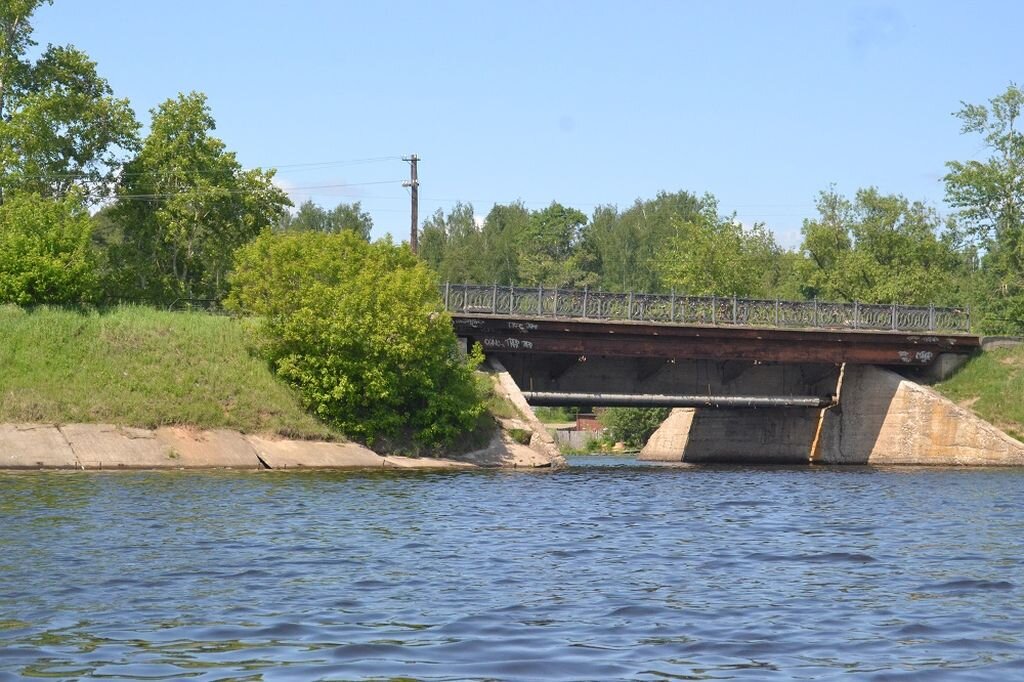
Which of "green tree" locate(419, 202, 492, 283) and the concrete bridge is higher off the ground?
"green tree" locate(419, 202, 492, 283)

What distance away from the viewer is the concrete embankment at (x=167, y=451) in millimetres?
38281

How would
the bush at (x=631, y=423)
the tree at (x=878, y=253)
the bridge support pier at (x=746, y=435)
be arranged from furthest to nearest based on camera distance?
1. the bush at (x=631, y=423)
2. the tree at (x=878, y=253)
3. the bridge support pier at (x=746, y=435)

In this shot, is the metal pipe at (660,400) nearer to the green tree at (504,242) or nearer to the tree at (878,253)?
the tree at (878,253)

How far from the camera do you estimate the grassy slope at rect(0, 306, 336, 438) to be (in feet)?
134

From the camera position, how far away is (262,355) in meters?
45.6

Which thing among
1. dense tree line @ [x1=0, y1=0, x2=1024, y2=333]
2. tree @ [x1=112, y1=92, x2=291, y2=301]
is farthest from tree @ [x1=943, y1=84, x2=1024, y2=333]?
tree @ [x1=112, y1=92, x2=291, y2=301]

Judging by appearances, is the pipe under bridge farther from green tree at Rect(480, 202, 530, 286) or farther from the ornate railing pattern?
green tree at Rect(480, 202, 530, 286)

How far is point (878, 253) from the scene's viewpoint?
291 feet

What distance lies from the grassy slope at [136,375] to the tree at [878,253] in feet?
172

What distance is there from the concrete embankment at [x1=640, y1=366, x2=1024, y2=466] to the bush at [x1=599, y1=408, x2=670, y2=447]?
32.3m

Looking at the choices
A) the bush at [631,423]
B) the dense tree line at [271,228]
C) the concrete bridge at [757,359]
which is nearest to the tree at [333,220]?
the dense tree line at [271,228]

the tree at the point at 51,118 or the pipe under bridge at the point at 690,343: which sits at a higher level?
the tree at the point at 51,118

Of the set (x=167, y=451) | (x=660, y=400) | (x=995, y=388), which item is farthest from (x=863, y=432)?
(x=167, y=451)

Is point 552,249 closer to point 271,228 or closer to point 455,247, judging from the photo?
point 455,247
